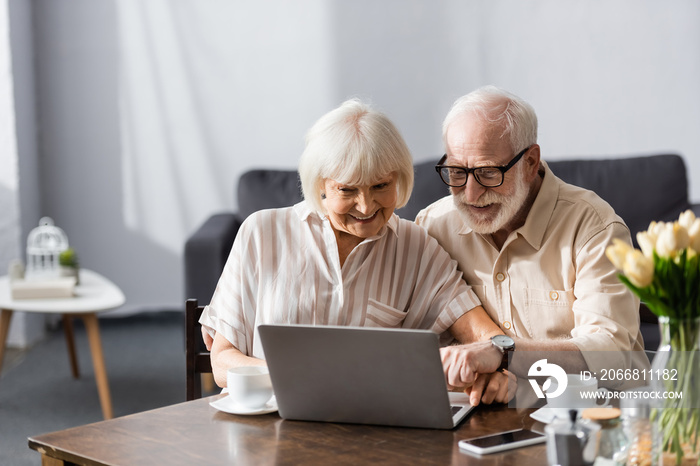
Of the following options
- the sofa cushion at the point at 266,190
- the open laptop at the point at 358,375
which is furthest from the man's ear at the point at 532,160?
the sofa cushion at the point at 266,190

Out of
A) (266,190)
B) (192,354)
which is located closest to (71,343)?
(266,190)

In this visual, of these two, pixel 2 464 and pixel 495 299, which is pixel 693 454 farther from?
pixel 2 464

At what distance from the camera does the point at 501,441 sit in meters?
1.14

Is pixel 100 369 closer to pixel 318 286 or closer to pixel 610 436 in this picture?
pixel 318 286

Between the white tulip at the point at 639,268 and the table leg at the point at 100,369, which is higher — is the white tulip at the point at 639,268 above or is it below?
above

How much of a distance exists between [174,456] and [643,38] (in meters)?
3.66

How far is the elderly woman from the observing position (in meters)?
1.63

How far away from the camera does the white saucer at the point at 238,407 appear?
4.25ft

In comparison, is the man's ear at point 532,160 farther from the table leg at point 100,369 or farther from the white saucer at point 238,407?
the table leg at point 100,369

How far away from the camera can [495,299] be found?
A: 179 cm

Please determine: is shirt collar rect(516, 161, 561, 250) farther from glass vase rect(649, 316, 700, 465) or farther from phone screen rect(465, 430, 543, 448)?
glass vase rect(649, 316, 700, 465)

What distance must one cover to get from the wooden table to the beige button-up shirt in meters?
0.47

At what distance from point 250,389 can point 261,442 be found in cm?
14

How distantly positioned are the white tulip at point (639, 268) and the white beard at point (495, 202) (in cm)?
79
